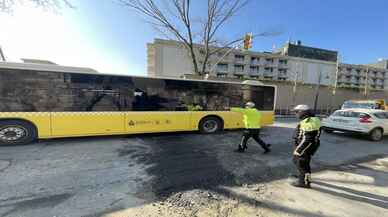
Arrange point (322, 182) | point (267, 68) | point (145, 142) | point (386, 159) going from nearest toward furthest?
point (322, 182) → point (386, 159) → point (145, 142) → point (267, 68)

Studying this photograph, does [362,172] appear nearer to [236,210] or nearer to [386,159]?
[386,159]

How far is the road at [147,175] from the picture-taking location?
2820mm

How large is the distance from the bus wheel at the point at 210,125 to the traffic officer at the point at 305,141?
4943 mm

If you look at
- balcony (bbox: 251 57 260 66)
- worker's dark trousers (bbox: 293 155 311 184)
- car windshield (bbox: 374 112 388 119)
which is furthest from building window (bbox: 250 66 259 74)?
worker's dark trousers (bbox: 293 155 311 184)

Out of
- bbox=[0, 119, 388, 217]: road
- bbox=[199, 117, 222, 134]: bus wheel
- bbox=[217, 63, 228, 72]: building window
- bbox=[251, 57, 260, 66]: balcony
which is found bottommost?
bbox=[0, 119, 388, 217]: road

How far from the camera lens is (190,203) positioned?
116 inches

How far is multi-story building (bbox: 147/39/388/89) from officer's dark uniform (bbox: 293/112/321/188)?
127ft

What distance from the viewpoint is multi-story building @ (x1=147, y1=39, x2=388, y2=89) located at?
4116cm

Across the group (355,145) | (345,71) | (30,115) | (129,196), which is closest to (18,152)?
(30,115)

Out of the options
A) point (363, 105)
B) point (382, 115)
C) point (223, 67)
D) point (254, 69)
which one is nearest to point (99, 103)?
point (382, 115)

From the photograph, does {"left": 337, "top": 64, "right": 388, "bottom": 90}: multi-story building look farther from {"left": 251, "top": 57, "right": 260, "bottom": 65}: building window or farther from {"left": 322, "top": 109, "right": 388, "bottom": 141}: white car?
{"left": 322, "top": 109, "right": 388, "bottom": 141}: white car

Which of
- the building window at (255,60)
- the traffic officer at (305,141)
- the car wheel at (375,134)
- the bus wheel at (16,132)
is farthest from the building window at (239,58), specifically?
the traffic officer at (305,141)

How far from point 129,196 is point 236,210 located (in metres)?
1.75

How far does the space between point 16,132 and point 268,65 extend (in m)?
54.9
